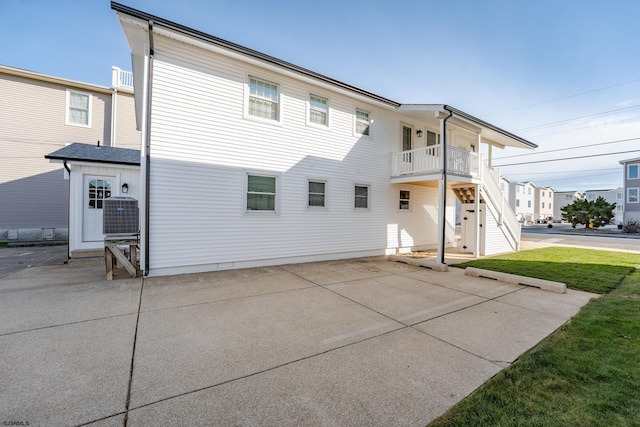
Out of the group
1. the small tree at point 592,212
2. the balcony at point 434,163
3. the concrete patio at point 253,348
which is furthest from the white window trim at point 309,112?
the small tree at point 592,212

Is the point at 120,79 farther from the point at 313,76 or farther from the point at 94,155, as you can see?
the point at 313,76

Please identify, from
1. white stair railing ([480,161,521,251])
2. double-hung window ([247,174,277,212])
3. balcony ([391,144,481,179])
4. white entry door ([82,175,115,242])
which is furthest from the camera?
white stair railing ([480,161,521,251])

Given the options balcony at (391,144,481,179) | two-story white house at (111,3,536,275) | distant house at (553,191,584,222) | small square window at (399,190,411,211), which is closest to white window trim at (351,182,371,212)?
two-story white house at (111,3,536,275)

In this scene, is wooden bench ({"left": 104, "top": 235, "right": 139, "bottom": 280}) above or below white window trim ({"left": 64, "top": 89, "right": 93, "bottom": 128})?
below

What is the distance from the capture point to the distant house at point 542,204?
5129 centimetres

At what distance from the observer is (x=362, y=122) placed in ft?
34.5

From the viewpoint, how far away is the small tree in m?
26.5

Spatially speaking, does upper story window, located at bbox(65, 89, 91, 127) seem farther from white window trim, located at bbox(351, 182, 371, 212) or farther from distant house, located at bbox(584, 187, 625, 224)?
distant house, located at bbox(584, 187, 625, 224)

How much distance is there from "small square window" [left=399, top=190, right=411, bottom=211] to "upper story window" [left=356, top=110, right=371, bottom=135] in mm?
3237

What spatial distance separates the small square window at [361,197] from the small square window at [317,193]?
1.57 meters

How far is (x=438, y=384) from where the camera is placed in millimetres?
2592

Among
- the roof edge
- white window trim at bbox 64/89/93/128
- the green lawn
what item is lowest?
the green lawn

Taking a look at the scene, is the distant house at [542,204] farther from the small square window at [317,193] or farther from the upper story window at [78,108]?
the upper story window at [78,108]

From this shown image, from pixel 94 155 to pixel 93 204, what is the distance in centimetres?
163
